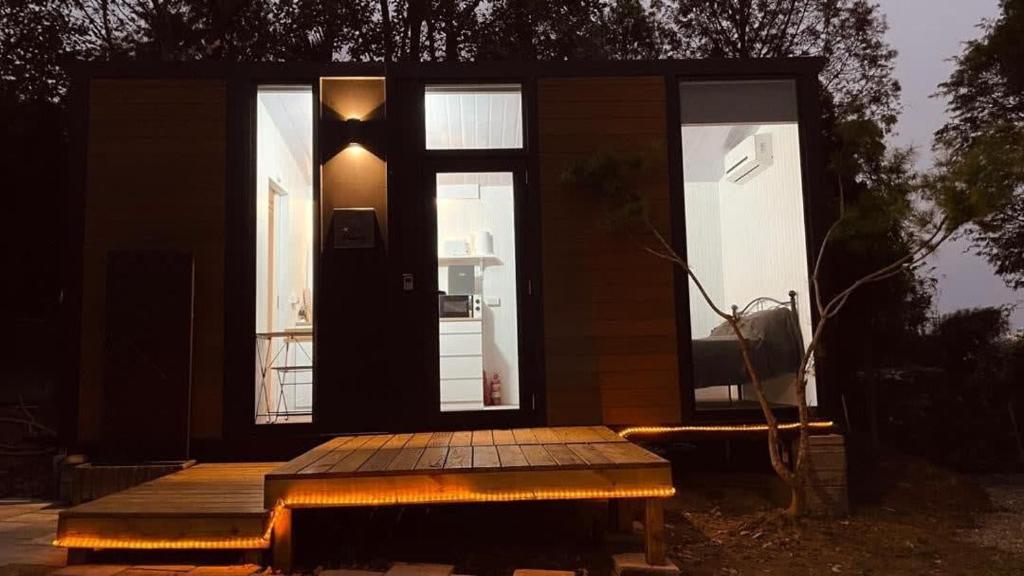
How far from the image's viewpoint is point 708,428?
16.4 ft

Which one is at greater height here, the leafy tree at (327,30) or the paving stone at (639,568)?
the leafy tree at (327,30)

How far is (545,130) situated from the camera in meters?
5.20

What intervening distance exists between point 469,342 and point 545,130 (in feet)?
5.10

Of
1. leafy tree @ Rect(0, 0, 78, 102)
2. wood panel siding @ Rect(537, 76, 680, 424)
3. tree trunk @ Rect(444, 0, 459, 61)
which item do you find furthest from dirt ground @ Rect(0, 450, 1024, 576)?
tree trunk @ Rect(444, 0, 459, 61)

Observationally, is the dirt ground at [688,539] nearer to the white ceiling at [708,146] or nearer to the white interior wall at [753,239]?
the white interior wall at [753,239]

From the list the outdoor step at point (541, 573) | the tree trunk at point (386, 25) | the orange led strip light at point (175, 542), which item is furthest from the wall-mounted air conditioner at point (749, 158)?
the tree trunk at point (386, 25)

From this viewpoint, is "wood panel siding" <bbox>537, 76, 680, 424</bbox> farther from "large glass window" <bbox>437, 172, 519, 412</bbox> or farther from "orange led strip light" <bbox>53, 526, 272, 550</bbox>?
"orange led strip light" <bbox>53, 526, 272, 550</bbox>

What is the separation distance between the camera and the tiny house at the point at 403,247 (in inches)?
192

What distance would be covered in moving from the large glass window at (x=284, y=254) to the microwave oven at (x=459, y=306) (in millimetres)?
963

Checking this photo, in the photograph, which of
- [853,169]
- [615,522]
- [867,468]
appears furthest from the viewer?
[867,468]

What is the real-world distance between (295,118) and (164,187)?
3.28 ft

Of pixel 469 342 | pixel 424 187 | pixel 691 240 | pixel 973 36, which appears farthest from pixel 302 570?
pixel 973 36

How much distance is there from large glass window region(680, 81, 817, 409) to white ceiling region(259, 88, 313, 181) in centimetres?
261

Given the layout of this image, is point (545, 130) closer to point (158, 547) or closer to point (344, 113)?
point (344, 113)
